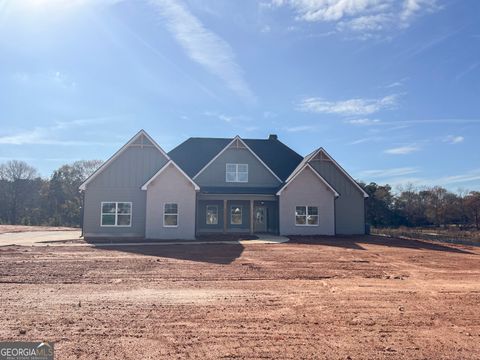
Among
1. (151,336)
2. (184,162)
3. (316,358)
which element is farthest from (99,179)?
(316,358)

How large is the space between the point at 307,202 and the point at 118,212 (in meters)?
12.5

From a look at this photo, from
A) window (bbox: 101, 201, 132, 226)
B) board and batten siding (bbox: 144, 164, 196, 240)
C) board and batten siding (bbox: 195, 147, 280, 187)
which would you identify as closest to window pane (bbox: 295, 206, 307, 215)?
board and batten siding (bbox: 195, 147, 280, 187)

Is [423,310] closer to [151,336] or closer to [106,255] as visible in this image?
[151,336]

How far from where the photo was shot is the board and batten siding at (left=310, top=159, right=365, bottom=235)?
92.5ft

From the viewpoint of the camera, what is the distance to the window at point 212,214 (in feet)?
91.9

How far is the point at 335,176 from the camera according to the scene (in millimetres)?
28562

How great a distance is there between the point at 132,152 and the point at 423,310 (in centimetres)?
1964

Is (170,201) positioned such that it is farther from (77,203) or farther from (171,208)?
(77,203)

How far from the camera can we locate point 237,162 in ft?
91.7

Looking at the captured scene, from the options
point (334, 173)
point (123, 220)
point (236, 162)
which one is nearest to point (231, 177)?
point (236, 162)

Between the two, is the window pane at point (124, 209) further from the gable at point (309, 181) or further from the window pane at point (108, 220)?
the gable at point (309, 181)

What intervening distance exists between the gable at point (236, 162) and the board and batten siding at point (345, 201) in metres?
3.66

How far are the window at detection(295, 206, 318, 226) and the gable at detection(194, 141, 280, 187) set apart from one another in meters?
3.17
